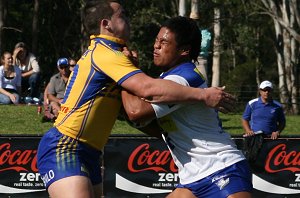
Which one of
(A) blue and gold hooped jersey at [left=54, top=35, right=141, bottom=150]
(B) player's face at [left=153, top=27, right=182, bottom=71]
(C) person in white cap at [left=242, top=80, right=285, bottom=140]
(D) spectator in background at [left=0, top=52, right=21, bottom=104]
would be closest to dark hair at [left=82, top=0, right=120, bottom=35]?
(A) blue and gold hooped jersey at [left=54, top=35, right=141, bottom=150]

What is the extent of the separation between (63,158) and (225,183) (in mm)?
1041

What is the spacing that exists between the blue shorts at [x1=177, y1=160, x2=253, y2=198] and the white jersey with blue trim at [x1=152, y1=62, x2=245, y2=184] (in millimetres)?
33

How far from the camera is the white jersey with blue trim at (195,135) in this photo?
5.19 m

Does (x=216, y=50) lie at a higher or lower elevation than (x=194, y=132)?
lower

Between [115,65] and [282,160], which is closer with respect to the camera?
[115,65]

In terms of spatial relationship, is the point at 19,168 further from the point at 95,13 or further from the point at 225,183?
the point at 225,183

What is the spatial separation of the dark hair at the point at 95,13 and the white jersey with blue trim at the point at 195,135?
1.78 ft

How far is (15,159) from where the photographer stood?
10.9m

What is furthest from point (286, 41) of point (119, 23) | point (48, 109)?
point (119, 23)

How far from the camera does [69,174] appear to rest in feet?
17.1

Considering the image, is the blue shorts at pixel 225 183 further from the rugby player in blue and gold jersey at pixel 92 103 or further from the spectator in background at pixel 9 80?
the spectator in background at pixel 9 80

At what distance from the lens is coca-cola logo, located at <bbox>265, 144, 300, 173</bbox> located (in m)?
11.2

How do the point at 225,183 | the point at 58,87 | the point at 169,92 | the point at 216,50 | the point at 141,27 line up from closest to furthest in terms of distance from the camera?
the point at 169,92 < the point at 225,183 < the point at 58,87 < the point at 216,50 < the point at 141,27

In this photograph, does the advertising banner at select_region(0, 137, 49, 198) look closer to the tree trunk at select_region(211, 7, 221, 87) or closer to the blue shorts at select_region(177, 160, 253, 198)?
the blue shorts at select_region(177, 160, 253, 198)
